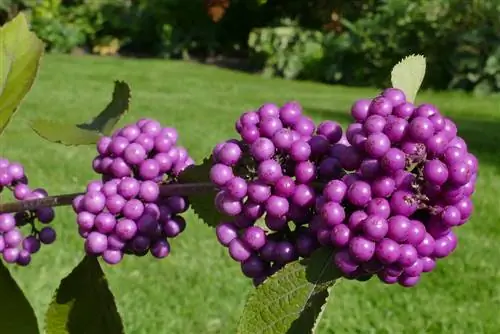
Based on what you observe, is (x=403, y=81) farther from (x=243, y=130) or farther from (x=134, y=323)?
(x=134, y=323)

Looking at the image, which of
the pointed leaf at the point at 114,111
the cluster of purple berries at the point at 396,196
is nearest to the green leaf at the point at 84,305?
the pointed leaf at the point at 114,111

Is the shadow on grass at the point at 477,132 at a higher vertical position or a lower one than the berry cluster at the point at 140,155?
lower

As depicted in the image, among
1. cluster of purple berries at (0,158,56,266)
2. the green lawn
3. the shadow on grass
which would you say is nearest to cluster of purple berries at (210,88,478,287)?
cluster of purple berries at (0,158,56,266)

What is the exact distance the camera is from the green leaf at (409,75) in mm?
665

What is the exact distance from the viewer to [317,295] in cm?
60

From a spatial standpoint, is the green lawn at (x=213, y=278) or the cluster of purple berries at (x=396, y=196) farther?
the green lawn at (x=213, y=278)

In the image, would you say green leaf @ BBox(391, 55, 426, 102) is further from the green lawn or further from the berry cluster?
the green lawn

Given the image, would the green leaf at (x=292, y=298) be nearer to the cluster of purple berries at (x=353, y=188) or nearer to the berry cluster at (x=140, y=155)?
the cluster of purple berries at (x=353, y=188)

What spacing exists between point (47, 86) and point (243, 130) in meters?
7.94

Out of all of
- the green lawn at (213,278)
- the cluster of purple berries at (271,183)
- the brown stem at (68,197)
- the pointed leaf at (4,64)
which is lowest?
the green lawn at (213,278)

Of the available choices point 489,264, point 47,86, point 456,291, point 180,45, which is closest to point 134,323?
point 456,291

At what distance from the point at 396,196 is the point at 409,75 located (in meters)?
0.15

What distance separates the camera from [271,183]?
59 centimetres

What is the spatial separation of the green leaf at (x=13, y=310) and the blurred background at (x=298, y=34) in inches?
330
